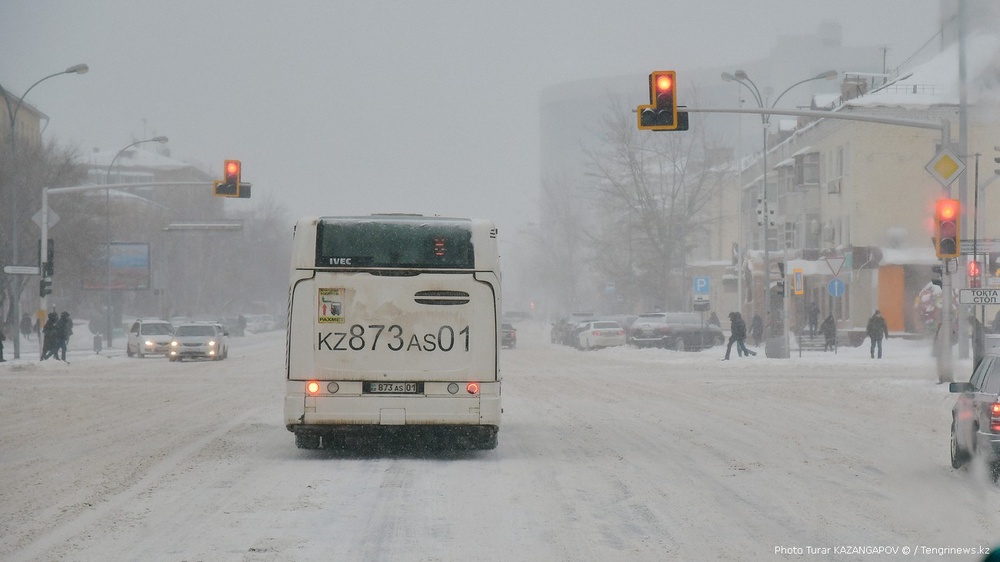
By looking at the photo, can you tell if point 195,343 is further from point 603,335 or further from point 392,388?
point 392,388

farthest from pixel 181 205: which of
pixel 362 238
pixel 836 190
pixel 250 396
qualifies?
pixel 362 238

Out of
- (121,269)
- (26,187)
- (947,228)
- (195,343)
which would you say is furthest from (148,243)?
(947,228)

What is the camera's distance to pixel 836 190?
60250 mm

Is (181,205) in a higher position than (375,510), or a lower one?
higher

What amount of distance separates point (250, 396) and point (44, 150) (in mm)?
39580

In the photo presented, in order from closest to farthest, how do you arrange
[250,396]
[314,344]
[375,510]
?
[375,510]
[314,344]
[250,396]

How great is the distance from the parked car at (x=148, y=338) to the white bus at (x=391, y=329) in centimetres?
4317

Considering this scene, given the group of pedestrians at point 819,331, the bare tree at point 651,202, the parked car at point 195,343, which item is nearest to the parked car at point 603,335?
the group of pedestrians at point 819,331

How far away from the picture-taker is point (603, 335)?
65688 millimetres

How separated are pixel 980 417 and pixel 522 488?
443 centimetres

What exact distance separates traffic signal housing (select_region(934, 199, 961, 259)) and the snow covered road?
2.80m

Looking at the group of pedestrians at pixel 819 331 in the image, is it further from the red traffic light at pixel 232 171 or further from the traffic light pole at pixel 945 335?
the red traffic light at pixel 232 171

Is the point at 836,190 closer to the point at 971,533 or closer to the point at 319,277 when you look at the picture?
the point at 319,277

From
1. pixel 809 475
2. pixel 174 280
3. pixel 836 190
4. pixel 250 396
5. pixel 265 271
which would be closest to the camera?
pixel 809 475
